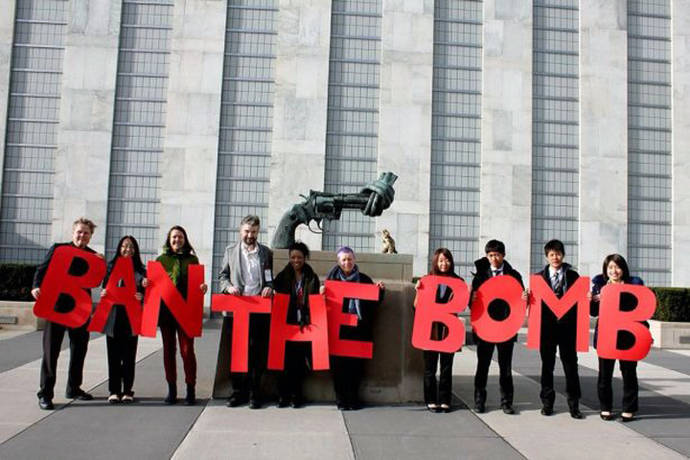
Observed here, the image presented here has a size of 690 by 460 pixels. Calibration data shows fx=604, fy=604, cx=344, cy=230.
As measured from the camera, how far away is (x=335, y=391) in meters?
7.45

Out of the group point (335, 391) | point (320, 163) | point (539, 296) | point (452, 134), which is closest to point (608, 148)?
point (452, 134)

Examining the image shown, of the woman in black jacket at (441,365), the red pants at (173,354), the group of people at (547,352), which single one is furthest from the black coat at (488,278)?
the red pants at (173,354)

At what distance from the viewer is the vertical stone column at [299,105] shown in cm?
2180

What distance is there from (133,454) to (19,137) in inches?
792

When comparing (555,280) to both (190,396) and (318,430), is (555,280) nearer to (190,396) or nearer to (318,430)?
(318,430)

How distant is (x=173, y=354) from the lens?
7262 mm

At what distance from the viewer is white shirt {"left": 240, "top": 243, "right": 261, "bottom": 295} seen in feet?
24.2

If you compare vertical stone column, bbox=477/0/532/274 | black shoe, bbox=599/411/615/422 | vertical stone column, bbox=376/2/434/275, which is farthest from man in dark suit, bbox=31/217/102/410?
vertical stone column, bbox=477/0/532/274

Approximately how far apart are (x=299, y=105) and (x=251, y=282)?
15.6 m

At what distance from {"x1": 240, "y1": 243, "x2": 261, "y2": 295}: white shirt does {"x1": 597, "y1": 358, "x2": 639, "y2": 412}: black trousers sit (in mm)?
4203

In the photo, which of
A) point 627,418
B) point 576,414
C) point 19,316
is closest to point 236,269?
point 576,414

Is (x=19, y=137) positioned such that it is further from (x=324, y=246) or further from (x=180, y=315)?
(x=180, y=315)

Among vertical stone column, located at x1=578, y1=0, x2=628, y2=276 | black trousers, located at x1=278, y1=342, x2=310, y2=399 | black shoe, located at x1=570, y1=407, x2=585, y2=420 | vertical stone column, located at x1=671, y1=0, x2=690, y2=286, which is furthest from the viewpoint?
vertical stone column, located at x1=671, y1=0, x2=690, y2=286

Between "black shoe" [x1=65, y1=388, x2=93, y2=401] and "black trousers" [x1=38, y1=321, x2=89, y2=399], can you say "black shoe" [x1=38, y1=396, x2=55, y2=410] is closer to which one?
"black trousers" [x1=38, y1=321, x2=89, y2=399]
